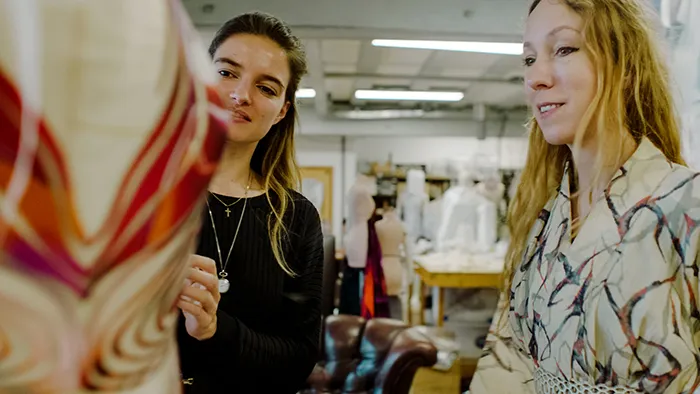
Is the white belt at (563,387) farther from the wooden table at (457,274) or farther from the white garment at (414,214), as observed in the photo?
the white garment at (414,214)

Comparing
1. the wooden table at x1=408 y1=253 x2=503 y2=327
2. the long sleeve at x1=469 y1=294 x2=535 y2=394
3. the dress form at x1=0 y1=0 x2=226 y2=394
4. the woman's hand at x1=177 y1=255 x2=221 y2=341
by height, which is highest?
the dress form at x1=0 y1=0 x2=226 y2=394

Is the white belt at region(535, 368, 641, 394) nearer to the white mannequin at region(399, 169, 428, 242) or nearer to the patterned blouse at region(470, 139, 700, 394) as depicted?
the patterned blouse at region(470, 139, 700, 394)

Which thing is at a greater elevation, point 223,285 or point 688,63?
point 688,63

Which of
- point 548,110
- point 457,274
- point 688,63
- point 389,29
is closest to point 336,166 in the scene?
point 457,274

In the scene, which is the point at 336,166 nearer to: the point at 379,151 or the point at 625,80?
the point at 379,151

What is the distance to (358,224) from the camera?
347 cm

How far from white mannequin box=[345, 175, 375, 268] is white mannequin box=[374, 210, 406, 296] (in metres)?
0.17

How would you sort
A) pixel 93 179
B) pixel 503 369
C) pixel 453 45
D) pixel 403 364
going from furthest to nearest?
pixel 453 45 < pixel 403 364 < pixel 503 369 < pixel 93 179

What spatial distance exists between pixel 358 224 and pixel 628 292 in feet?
9.48

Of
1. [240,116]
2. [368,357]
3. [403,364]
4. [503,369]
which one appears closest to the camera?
[240,116]

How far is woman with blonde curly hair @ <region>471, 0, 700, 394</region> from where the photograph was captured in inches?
22.7

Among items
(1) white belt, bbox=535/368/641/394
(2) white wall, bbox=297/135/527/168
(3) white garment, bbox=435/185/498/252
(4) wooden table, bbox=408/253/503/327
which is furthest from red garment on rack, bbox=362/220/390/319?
(2) white wall, bbox=297/135/527/168

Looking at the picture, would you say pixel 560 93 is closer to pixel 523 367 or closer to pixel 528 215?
pixel 528 215

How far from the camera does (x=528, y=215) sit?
83 centimetres
